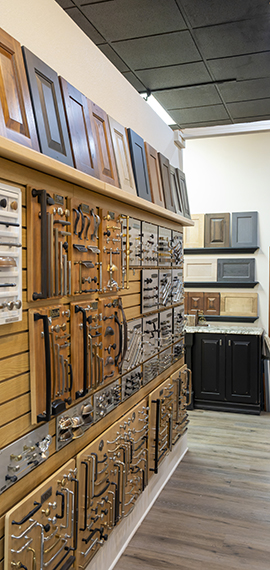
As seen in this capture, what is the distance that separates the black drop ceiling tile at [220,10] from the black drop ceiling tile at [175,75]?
0.60 metres

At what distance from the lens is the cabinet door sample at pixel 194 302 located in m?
6.42

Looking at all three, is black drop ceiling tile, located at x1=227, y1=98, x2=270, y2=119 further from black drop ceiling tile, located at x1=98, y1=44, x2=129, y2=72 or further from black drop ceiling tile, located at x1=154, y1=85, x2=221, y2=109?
black drop ceiling tile, located at x1=98, y1=44, x2=129, y2=72

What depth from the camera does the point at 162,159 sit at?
352cm

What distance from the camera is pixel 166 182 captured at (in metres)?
3.56

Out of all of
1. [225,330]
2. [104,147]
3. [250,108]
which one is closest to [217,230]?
[225,330]

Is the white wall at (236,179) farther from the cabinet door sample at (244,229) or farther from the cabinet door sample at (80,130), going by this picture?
the cabinet door sample at (80,130)

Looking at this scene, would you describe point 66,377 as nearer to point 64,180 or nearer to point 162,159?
point 64,180

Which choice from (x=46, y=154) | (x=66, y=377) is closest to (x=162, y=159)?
(x=46, y=154)

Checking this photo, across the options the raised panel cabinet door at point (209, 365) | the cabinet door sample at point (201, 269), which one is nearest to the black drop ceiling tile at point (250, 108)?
the cabinet door sample at point (201, 269)

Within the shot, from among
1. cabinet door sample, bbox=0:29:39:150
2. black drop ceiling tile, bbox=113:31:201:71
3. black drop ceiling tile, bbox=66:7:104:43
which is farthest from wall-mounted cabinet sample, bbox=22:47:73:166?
black drop ceiling tile, bbox=113:31:201:71

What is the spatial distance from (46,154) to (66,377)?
90cm

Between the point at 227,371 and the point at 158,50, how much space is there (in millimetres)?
3747

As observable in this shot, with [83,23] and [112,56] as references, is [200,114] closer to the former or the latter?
[112,56]

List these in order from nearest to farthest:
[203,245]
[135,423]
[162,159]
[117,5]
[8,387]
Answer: [8,387]
[117,5]
[135,423]
[162,159]
[203,245]
